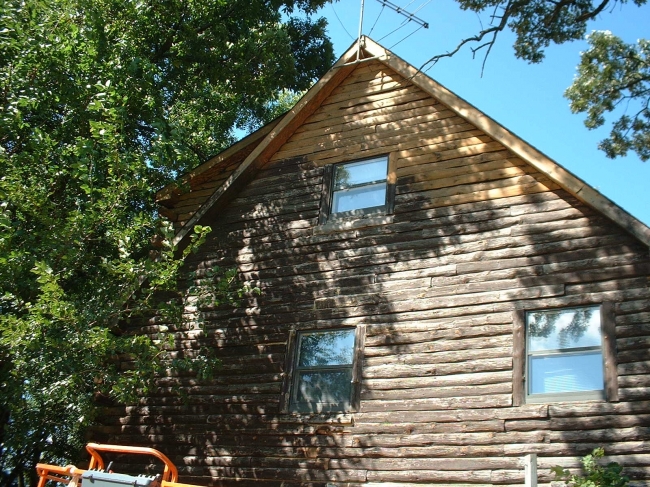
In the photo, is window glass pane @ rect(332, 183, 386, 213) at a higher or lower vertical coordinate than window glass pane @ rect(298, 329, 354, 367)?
higher

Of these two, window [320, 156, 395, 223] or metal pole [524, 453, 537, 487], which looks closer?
metal pole [524, 453, 537, 487]

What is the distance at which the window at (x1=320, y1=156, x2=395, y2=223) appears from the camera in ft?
36.1

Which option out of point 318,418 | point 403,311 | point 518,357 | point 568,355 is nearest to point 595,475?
point 568,355

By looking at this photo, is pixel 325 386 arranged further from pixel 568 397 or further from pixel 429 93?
pixel 429 93

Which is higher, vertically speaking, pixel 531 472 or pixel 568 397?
pixel 568 397

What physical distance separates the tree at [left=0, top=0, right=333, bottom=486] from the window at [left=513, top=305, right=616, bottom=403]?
4.81 m

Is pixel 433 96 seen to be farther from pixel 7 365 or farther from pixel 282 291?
pixel 7 365

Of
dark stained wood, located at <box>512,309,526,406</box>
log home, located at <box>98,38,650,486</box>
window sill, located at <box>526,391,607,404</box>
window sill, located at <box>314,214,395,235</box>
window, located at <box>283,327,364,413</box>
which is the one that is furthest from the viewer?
window sill, located at <box>314,214,395,235</box>

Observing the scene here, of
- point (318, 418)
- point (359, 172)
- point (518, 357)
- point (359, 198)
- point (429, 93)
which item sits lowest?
point (318, 418)

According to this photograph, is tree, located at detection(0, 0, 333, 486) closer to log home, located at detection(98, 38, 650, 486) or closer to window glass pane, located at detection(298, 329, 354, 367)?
log home, located at detection(98, 38, 650, 486)

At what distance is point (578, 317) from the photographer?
8.55 m

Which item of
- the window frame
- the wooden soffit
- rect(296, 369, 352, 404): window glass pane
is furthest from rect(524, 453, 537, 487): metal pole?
the window frame

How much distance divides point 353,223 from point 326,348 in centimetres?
197

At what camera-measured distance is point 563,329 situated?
8.59 m
